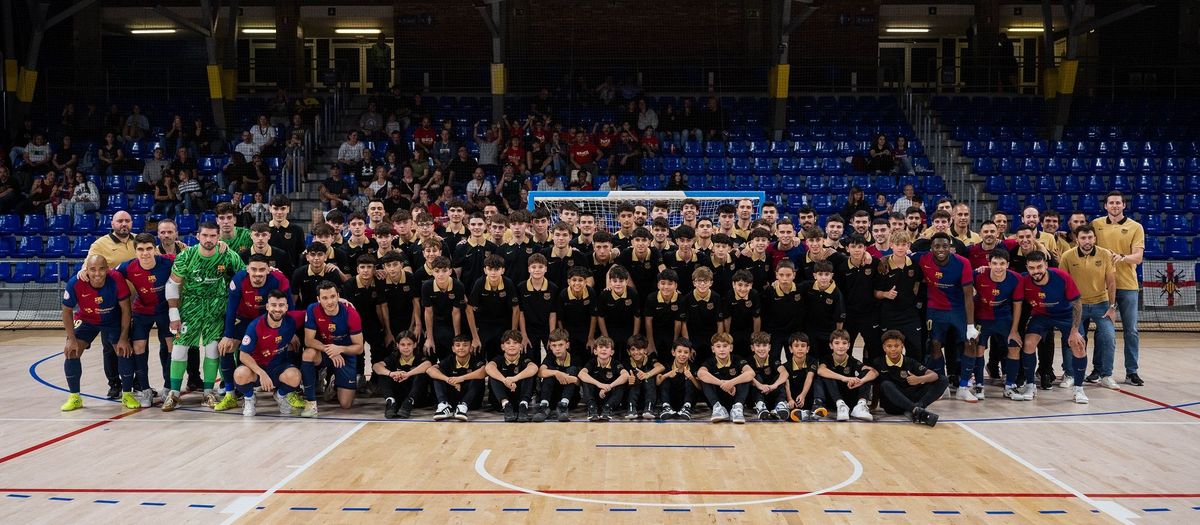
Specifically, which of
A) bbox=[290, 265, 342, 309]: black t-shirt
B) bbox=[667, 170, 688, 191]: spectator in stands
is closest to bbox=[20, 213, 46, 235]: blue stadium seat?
bbox=[290, 265, 342, 309]: black t-shirt

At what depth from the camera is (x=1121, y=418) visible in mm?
9930

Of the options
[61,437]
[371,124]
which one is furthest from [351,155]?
[61,437]

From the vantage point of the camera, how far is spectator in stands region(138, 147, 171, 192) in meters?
21.0

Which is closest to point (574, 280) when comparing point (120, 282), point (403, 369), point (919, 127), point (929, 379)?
point (403, 369)

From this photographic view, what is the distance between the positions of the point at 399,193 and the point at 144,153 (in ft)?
25.5

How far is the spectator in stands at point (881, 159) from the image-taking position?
21.0m

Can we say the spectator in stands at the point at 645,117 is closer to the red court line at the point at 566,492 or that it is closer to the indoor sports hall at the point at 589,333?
the indoor sports hall at the point at 589,333

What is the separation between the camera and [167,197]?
2011 cm

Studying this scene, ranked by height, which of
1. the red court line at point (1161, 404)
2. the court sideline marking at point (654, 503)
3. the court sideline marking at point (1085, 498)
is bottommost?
the court sideline marking at point (654, 503)

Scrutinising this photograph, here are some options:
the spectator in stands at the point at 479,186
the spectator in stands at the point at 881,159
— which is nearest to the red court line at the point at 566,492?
the spectator in stands at the point at 479,186

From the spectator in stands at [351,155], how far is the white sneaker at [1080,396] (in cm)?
1441

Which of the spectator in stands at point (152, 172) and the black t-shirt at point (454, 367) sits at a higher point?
the spectator in stands at point (152, 172)

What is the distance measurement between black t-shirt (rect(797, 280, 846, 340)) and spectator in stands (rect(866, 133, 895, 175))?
36.6 feet

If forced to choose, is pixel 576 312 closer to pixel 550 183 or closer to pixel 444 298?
pixel 444 298
